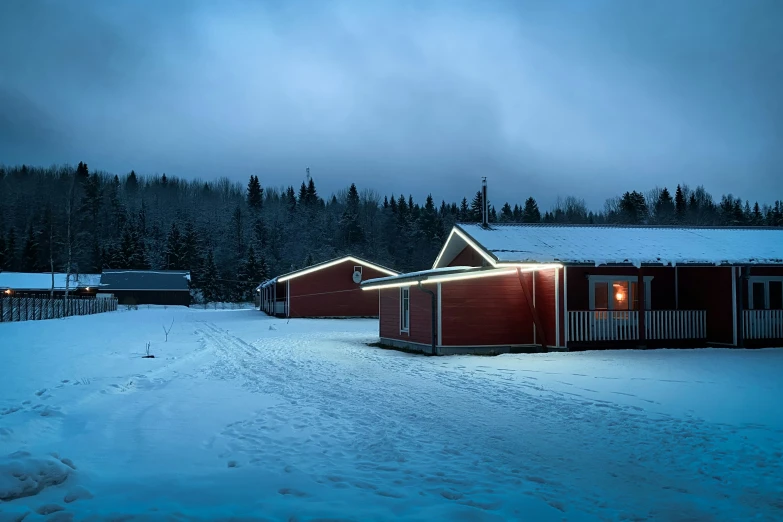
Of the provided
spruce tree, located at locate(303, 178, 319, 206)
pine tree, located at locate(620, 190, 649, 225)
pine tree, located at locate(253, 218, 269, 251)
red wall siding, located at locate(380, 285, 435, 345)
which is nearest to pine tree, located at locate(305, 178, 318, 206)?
spruce tree, located at locate(303, 178, 319, 206)

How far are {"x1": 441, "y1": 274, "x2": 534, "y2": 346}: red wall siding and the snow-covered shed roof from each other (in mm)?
921

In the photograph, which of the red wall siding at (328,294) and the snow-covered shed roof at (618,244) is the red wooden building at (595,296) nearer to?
the snow-covered shed roof at (618,244)

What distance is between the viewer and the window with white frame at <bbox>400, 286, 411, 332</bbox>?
19.7 meters

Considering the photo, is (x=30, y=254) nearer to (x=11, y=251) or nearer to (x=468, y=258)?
(x=11, y=251)

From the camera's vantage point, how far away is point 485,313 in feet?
56.9

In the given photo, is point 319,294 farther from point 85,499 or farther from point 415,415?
point 85,499

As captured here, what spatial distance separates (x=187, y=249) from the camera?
89875 mm

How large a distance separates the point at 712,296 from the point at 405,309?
992 cm

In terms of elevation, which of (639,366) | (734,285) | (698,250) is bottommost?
(639,366)

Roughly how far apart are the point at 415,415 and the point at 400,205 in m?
104

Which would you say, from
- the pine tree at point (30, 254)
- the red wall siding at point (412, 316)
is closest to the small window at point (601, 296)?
the red wall siding at point (412, 316)

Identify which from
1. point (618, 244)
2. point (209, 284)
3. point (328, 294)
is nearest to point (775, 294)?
point (618, 244)

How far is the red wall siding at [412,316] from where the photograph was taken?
1800 centimetres

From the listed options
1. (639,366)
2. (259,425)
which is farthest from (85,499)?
(639,366)
